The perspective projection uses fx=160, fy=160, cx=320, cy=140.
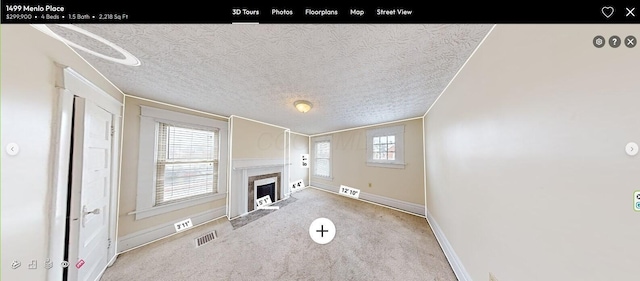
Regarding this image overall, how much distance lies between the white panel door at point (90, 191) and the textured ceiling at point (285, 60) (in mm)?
471

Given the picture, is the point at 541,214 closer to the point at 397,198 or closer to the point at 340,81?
the point at 340,81

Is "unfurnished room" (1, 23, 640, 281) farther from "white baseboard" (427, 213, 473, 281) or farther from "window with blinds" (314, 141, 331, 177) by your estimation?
"window with blinds" (314, 141, 331, 177)

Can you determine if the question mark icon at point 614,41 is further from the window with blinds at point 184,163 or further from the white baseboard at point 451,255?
the window with blinds at point 184,163

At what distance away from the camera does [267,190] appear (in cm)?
352

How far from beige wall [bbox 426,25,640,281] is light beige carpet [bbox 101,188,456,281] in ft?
2.58

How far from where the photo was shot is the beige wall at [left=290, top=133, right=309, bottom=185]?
465cm

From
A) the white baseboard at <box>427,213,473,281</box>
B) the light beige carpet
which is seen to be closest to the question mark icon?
the white baseboard at <box>427,213,473,281</box>

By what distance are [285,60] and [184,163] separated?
2.45 meters

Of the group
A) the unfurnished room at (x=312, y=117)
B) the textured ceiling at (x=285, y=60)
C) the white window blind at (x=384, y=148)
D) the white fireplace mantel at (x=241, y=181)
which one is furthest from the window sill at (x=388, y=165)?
the white fireplace mantel at (x=241, y=181)

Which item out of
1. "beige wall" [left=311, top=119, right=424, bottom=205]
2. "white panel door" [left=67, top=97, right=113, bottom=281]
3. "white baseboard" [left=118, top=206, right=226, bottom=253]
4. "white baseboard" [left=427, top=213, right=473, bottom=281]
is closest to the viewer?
"white panel door" [left=67, top=97, right=113, bottom=281]

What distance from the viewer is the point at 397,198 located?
334cm
